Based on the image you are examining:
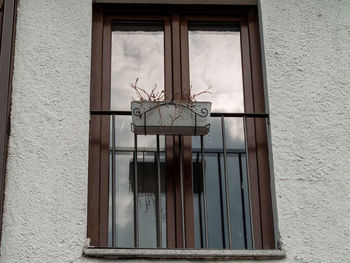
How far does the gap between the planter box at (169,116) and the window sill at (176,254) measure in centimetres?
94

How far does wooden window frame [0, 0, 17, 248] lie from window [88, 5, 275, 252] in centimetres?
69

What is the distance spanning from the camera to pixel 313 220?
21.3 ft

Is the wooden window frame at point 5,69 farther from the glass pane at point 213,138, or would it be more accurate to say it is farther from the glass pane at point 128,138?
the glass pane at point 213,138

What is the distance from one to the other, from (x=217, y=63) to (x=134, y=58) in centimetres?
69

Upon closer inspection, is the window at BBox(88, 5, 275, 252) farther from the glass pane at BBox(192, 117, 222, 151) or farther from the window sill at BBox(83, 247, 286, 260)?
the window sill at BBox(83, 247, 286, 260)

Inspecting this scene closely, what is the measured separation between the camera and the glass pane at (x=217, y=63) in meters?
7.29

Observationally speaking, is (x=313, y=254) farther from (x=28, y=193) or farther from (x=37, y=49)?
(x=37, y=49)

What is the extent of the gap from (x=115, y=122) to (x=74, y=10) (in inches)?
38.0

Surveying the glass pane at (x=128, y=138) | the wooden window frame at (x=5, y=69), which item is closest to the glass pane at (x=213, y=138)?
the glass pane at (x=128, y=138)

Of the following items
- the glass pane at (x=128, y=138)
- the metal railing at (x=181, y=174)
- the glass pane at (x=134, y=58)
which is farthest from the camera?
the glass pane at (x=134, y=58)

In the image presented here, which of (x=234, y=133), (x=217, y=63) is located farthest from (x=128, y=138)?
(x=217, y=63)

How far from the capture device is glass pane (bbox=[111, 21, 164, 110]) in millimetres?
7242

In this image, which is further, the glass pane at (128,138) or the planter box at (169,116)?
the glass pane at (128,138)

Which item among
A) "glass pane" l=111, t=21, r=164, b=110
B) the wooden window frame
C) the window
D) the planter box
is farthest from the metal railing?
the wooden window frame
